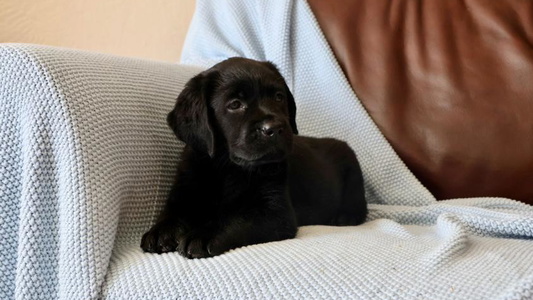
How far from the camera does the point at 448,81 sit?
1613 millimetres

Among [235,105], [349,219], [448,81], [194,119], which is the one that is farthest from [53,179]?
[448,81]

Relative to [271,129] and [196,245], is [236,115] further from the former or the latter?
[196,245]

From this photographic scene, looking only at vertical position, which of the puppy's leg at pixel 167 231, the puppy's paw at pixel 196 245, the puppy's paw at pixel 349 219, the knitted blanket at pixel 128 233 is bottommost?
the puppy's paw at pixel 349 219

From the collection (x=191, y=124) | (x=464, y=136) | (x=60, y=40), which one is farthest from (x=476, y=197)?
(x=60, y=40)

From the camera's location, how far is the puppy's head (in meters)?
1.21

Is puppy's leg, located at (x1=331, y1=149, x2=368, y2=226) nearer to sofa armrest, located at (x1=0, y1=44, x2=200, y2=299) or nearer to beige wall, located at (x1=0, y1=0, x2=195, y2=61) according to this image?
sofa armrest, located at (x1=0, y1=44, x2=200, y2=299)

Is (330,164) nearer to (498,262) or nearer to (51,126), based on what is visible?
(498,262)

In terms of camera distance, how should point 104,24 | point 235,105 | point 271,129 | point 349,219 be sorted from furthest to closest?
1. point 104,24
2. point 349,219
3. point 235,105
4. point 271,129

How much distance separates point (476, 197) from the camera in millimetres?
1518

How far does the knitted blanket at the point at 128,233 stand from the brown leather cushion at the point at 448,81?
0.91 feet

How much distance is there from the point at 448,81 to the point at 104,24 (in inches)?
54.0

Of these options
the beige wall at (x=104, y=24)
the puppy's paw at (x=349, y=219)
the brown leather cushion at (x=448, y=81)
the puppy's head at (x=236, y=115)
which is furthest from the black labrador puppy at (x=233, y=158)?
the beige wall at (x=104, y=24)

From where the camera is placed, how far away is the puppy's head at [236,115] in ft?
3.96

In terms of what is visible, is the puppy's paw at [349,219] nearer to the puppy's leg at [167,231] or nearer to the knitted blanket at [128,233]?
the knitted blanket at [128,233]
